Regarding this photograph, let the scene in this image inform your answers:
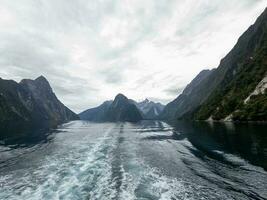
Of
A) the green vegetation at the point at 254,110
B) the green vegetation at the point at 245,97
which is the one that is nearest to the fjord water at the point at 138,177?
the green vegetation at the point at 254,110

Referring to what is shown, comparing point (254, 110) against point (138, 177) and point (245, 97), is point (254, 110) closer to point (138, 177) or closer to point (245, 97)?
point (245, 97)

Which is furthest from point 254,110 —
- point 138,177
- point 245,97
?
point 138,177

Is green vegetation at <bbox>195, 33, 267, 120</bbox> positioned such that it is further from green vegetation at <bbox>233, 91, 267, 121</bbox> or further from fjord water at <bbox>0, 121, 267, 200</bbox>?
fjord water at <bbox>0, 121, 267, 200</bbox>

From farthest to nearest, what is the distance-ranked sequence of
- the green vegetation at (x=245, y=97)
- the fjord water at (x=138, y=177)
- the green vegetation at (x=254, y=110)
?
the green vegetation at (x=245, y=97) → the green vegetation at (x=254, y=110) → the fjord water at (x=138, y=177)

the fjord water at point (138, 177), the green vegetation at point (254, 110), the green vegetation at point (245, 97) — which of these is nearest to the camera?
the fjord water at point (138, 177)

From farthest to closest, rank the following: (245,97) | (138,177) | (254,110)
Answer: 1. (245,97)
2. (254,110)
3. (138,177)

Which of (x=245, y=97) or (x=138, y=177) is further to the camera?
(x=245, y=97)

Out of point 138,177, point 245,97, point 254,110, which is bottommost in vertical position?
point 138,177

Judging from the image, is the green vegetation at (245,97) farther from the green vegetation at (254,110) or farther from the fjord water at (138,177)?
the fjord water at (138,177)

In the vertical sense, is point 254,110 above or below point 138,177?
above

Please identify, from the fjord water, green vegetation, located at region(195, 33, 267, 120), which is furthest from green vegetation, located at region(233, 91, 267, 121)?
the fjord water

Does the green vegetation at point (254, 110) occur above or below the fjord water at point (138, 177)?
above

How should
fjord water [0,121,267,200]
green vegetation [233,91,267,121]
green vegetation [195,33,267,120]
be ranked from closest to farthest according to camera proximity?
fjord water [0,121,267,200] < green vegetation [233,91,267,121] < green vegetation [195,33,267,120]
